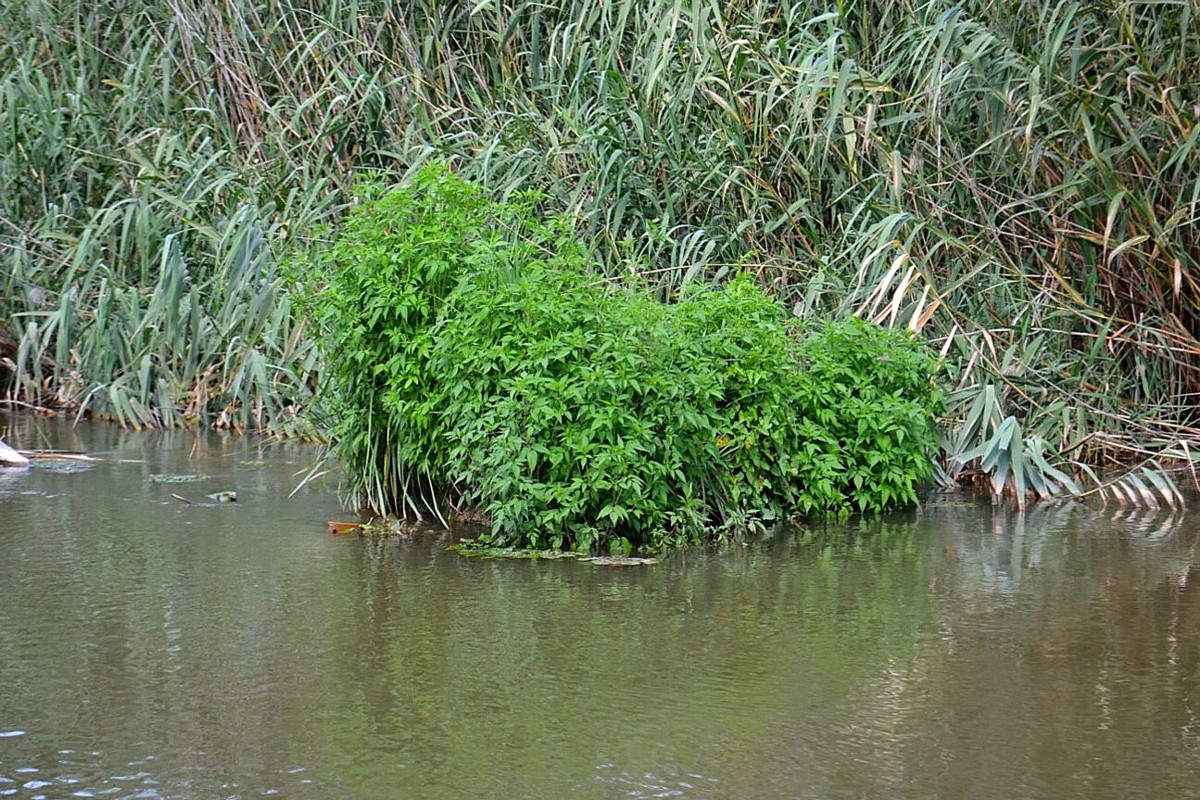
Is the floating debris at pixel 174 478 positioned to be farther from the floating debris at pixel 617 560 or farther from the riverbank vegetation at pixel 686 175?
the floating debris at pixel 617 560

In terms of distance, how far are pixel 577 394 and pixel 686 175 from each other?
10.1 feet

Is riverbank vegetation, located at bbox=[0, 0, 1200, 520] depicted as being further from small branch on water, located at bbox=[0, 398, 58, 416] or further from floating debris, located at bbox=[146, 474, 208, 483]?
floating debris, located at bbox=[146, 474, 208, 483]

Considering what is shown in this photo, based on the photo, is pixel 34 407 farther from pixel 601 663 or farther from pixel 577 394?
pixel 601 663

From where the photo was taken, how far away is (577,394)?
601 cm

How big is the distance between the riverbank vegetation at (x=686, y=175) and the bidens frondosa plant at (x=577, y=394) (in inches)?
24.3

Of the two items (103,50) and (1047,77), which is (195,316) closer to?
(103,50)

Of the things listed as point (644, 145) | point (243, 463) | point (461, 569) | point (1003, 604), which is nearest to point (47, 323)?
point (243, 463)

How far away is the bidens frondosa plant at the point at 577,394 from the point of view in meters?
6.07

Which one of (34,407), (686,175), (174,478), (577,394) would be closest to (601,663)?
(577,394)

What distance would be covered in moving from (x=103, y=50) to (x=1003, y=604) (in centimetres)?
916

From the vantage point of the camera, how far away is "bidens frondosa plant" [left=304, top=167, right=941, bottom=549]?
19.9 feet

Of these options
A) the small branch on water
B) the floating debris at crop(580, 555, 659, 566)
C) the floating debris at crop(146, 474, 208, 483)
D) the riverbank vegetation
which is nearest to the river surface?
the floating debris at crop(580, 555, 659, 566)

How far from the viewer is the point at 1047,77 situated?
7562mm

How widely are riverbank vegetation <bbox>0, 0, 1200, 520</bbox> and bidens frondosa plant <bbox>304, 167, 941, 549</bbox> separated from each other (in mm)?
618
